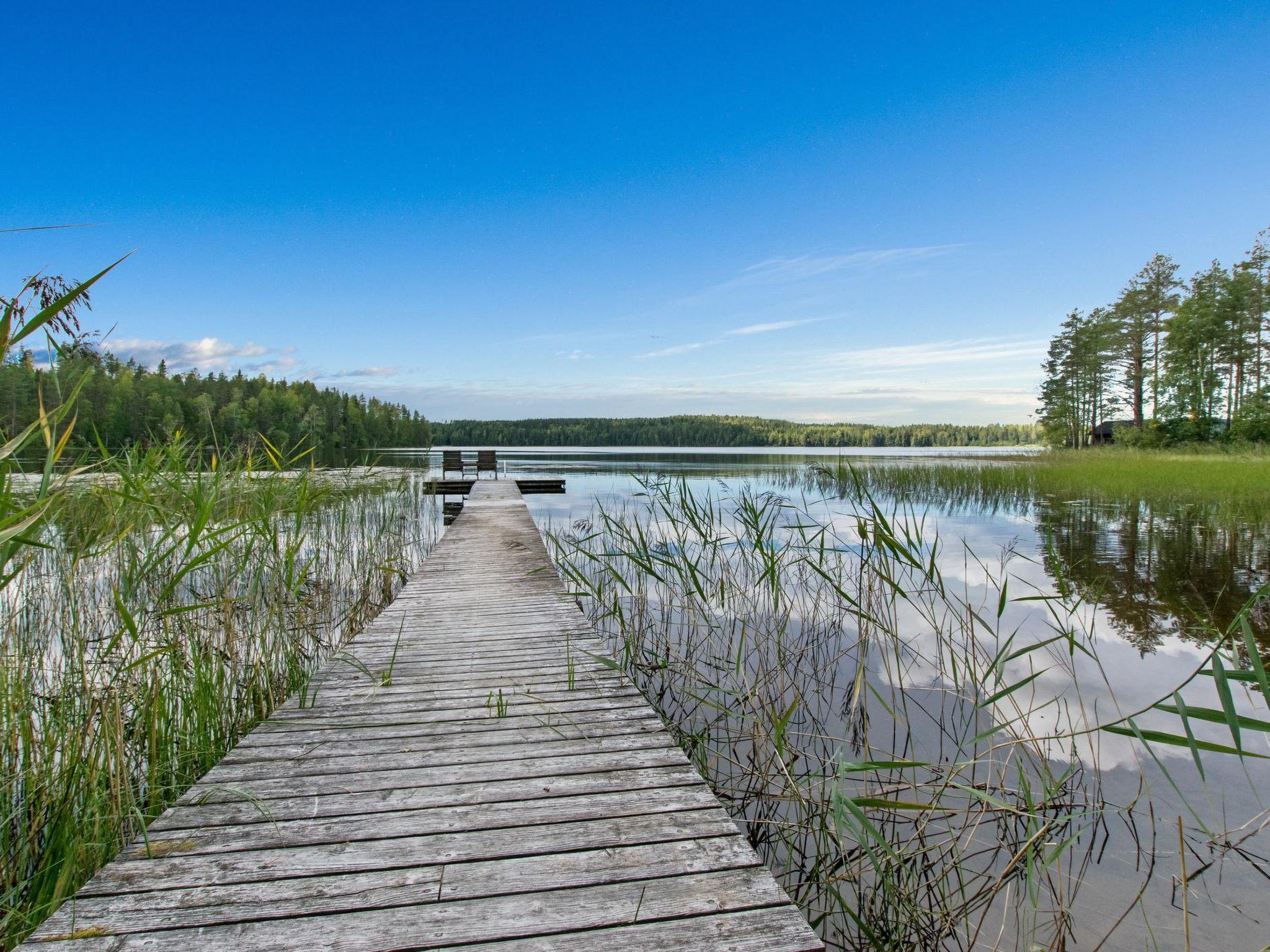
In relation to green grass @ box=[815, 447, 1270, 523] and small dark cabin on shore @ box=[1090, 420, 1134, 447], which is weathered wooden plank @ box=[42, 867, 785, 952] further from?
small dark cabin on shore @ box=[1090, 420, 1134, 447]

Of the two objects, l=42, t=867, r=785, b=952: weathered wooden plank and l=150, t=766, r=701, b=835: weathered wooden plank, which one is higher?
l=42, t=867, r=785, b=952: weathered wooden plank

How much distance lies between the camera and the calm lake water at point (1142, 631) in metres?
2.19

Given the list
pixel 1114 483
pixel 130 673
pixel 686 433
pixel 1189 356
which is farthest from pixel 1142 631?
pixel 686 433

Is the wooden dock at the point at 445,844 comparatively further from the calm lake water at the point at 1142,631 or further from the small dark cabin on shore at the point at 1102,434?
the small dark cabin on shore at the point at 1102,434

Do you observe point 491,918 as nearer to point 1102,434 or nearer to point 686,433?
point 1102,434

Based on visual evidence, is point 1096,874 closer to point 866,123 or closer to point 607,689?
point 607,689

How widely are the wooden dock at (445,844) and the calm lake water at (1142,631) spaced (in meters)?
1.49

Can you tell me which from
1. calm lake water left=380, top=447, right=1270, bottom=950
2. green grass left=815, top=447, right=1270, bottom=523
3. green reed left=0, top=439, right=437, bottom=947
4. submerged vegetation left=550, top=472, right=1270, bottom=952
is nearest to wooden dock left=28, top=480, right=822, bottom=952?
green reed left=0, top=439, right=437, bottom=947

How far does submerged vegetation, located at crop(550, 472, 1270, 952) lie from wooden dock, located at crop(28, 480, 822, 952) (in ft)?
1.56

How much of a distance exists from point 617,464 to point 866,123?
64.1 ft

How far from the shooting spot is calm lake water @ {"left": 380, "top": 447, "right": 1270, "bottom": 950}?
2.19 meters

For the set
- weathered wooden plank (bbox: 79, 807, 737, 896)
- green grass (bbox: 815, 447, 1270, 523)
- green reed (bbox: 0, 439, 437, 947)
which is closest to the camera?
weathered wooden plank (bbox: 79, 807, 737, 896)

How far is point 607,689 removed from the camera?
9.89ft

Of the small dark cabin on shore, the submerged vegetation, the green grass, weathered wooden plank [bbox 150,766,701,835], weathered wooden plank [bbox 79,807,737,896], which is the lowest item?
the submerged vegetation
